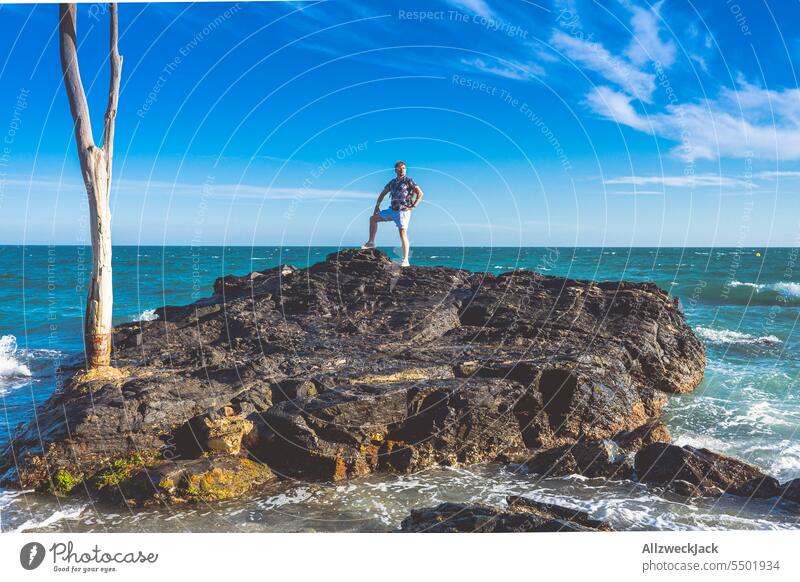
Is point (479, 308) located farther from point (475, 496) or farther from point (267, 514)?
point (267, 514)

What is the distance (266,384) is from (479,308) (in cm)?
606

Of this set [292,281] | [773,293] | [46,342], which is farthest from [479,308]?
[773,293]

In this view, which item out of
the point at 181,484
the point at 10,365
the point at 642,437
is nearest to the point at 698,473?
the point at 642,437

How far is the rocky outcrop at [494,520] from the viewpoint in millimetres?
6008

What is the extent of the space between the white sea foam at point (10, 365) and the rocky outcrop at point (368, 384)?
12.7 ft

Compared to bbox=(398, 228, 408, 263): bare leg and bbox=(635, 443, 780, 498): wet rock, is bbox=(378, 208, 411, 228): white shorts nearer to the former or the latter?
bbox=(398, 228, 408, 263): bare leg

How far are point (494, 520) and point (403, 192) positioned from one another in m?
11.2

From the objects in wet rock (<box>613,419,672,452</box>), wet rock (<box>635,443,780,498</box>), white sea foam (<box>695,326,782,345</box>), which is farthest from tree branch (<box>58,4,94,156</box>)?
white sea foam (<box>695,326,782,345</box>)

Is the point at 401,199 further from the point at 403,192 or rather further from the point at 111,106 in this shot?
the point at 111,106

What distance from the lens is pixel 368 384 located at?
991 cm

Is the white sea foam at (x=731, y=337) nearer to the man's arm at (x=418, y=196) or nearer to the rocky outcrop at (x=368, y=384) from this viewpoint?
the rocky outcrop at (x=368, y=384)

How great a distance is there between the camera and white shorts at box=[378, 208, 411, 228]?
640 inches

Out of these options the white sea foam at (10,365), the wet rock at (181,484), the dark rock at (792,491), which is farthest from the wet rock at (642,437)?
the white sea foam at (10,365)
